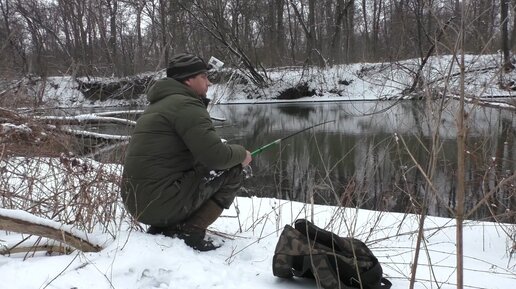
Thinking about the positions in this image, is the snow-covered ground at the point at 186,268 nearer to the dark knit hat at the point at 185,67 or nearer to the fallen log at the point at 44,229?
the fallen log at the point at 44,229

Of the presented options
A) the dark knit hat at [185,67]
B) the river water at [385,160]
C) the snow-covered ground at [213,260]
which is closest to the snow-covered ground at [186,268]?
the snow-covered ground at [213,260]

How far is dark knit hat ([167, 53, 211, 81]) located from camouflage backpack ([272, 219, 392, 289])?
1031 mm

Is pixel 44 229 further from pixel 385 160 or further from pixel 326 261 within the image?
pixel 385 160

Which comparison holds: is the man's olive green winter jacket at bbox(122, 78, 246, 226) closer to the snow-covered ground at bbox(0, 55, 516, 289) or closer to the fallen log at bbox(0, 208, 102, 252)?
the snow-covered ground at bbox(0, 55, 516, 289)

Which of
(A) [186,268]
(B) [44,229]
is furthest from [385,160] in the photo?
(B) [44,229]

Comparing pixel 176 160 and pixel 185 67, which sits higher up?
pixel 185 67

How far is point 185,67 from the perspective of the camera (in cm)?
240

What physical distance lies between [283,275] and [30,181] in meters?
1.98

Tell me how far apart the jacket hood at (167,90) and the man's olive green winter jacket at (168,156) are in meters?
0.04

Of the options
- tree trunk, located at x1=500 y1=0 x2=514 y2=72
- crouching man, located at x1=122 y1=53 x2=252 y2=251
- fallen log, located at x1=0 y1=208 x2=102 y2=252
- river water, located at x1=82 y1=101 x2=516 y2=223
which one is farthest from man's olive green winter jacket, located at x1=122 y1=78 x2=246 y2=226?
tree trunk, located at x1=500 y1=0 x2=514 y2=72

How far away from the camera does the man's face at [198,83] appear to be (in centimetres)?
Answer: 242

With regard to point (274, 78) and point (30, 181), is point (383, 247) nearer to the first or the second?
point (30, 181)

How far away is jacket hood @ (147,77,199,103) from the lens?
7.66ft

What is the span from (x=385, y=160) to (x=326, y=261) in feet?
16.4
